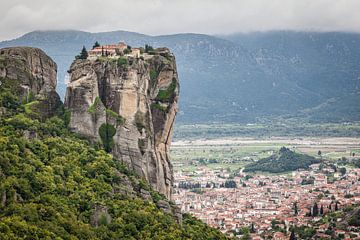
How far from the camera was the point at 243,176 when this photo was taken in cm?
14400

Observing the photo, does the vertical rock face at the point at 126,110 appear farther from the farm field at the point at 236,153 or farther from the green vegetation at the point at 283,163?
the green vegetation at the point at 283,163

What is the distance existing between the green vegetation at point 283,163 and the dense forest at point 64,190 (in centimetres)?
10179

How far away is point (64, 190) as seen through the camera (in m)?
40.5

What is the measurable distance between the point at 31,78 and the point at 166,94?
9265 mm

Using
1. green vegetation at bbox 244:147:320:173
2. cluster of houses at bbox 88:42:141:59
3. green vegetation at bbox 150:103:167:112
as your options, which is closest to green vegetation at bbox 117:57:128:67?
cluster of houses at bbox 88:42:141:59

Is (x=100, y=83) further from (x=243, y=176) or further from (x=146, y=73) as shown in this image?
(x=243, y=176)

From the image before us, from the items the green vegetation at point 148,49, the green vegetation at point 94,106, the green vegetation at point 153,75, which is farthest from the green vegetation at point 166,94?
the green vegetation at point 94,106

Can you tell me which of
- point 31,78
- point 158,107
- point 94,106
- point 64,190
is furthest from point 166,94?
point 64,190

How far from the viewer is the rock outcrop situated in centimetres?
4981

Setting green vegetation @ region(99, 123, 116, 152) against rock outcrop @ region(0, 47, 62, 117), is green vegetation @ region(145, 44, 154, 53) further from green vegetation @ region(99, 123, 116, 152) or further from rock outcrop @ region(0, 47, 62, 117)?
green vegetation @ region(99, 123, 116, 152)

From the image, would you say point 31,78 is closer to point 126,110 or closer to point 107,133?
point 107,133

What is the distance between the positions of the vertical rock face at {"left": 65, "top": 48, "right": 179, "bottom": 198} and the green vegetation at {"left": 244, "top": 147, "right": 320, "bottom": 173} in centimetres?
9986

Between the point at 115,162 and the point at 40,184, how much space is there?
938 cm

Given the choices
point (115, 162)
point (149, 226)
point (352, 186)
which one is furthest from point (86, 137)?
point (352, 186)
